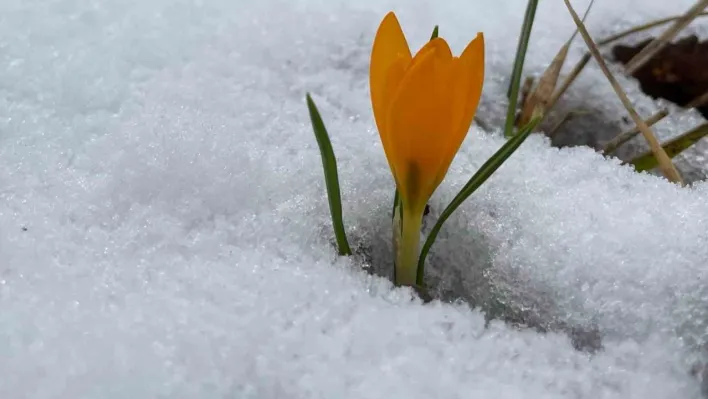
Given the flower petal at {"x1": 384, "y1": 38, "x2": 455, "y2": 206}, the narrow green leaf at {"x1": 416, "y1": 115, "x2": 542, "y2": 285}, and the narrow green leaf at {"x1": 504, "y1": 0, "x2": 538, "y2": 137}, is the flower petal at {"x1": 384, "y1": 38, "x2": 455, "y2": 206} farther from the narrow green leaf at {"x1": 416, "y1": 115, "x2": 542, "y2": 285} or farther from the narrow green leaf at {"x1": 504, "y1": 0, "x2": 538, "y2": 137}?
the narrow green leaf at {"x1": 504, "y1": 0, "x2": 538, "y2": 137}

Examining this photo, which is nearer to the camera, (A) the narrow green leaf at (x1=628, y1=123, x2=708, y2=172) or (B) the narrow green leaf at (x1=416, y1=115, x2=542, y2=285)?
(B) the narrow green leaf at (x1=416, y1=115, x2=542, y2=285)

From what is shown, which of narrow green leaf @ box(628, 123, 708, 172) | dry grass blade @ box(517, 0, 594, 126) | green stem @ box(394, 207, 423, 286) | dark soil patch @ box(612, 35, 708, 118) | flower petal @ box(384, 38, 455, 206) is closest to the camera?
flower petal @ box(384, 38, 455, 206)

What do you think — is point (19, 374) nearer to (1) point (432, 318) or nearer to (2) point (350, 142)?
(1) point (432, 318)

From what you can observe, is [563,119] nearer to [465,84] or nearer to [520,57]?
[520,57]

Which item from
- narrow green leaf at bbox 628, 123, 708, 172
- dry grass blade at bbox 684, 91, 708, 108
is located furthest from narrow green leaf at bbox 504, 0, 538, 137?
dry grass blade at bbox 684, 91, 708, 108

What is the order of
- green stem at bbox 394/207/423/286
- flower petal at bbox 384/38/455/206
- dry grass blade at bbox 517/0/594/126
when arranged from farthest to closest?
dry grass blade at bbox 517/0/594/126 → green stem at bbox 394/207/423/286 → flower petal at bbox 384/38/455/206

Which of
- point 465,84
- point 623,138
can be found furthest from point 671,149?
point 465,84

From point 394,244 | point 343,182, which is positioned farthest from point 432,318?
point 343,182
